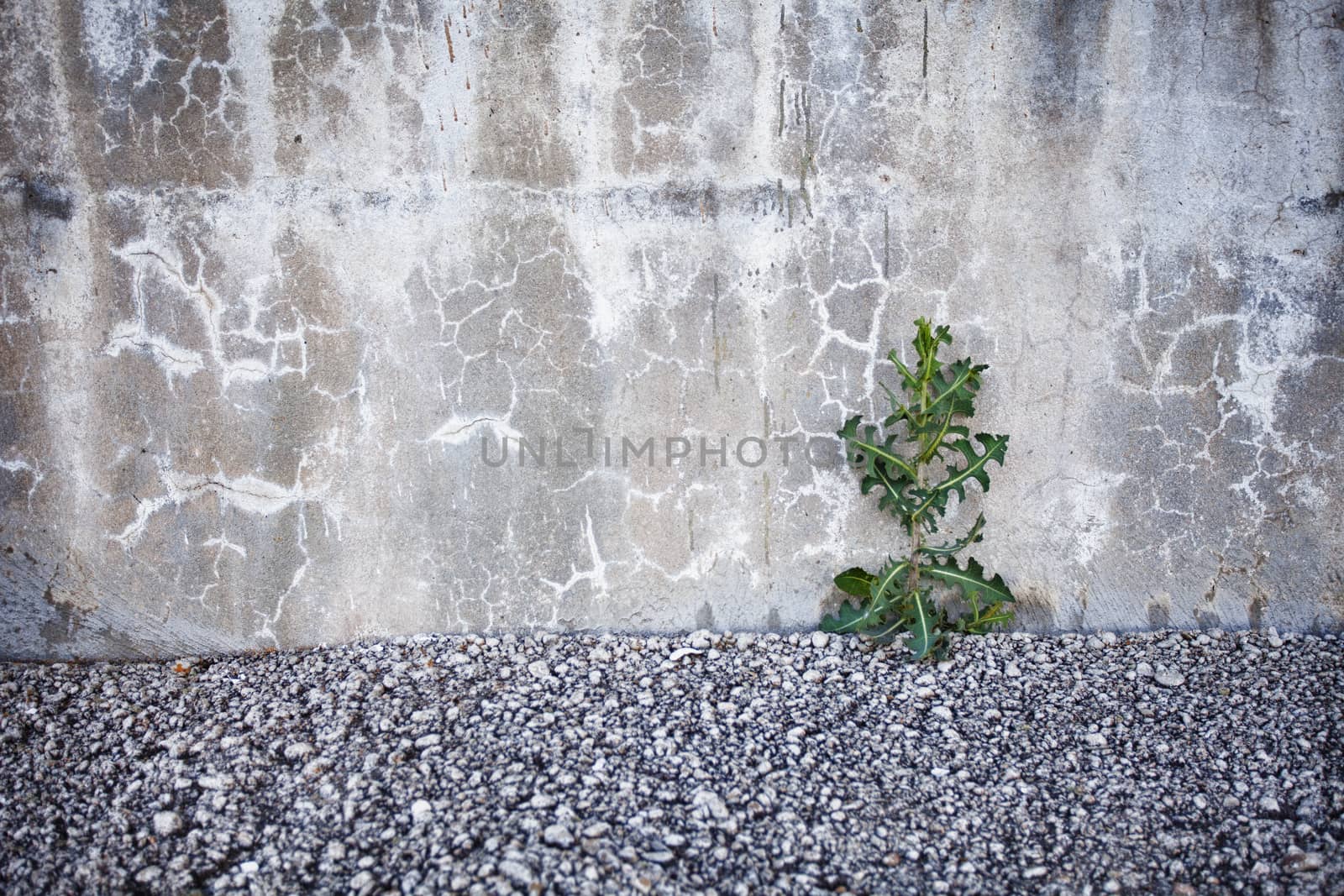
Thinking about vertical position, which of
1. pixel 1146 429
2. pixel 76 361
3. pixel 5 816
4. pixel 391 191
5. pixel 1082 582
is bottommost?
pixel 5 816

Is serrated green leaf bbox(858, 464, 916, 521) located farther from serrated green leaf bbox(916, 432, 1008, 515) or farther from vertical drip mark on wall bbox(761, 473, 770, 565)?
vertical drip mark on wall bbox(761, 473, 770, 565)

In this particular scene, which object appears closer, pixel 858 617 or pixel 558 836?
pixel 558 836

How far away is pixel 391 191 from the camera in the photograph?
2.69 metres

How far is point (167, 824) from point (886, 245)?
235 cm

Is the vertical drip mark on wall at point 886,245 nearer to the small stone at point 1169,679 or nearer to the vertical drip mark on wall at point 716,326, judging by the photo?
the vertical drip mark on wall at point 716,326

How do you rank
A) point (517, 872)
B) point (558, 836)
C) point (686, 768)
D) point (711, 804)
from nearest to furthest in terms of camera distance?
1. point (517, 872)
2. point (558, 836)
3. point (711, 804)
4. point (686, 768)

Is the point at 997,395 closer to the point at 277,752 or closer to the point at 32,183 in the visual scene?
the point at 277,752

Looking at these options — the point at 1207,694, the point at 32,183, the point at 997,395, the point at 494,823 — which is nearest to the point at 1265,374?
the point at 997,395

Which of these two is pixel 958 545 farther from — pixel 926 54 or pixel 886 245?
pixel 926 54

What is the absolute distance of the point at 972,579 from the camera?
8.52 feet

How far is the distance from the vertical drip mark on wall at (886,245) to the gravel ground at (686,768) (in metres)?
1.10

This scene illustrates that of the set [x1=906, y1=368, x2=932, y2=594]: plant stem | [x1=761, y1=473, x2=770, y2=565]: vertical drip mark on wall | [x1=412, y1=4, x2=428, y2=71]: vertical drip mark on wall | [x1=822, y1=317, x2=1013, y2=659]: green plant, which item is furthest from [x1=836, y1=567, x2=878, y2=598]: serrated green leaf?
[x1=412, y1=4, x2=428, y2=71]: vertical drip mark on wall

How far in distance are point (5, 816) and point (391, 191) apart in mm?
1827

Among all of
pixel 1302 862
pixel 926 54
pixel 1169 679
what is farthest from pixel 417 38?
pixel 1302 862
